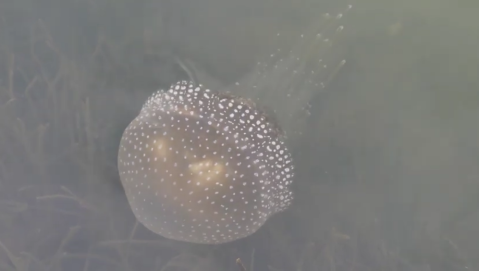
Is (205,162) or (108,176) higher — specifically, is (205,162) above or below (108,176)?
above

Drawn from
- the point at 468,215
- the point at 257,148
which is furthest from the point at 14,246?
the point at 468,215

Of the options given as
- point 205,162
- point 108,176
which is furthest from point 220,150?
point 108,176

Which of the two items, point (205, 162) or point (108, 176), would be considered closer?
point (205, 162)

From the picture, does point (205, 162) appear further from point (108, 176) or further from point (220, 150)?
point (108, 176)

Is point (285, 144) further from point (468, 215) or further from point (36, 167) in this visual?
point (36, 167)

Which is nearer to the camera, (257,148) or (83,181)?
(257,148)
